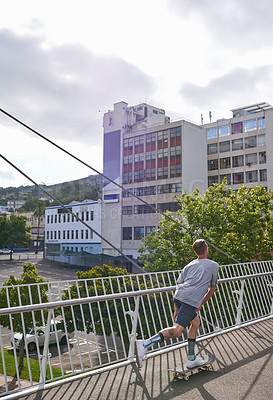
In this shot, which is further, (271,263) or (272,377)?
(271,263)

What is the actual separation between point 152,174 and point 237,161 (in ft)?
46.3

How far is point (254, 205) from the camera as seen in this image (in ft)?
93.4

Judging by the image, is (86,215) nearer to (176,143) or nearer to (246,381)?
(176,143)

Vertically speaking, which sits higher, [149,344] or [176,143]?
[176,143]

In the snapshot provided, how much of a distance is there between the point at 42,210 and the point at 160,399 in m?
119

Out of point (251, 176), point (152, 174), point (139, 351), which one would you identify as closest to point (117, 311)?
point (139, 351)

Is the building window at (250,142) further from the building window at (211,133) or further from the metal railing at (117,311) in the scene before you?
the metal railing at (117,311)

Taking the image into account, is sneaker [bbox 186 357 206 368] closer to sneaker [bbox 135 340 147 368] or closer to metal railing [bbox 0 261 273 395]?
sneaker [bbox 135 340 147 368]

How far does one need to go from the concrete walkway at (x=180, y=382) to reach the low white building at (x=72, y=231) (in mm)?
58316

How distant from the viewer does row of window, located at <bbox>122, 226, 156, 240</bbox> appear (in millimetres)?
59875

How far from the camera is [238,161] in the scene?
6250cm

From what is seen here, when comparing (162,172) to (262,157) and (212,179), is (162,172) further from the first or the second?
(262,157)

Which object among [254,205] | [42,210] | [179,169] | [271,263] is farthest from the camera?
[42,210]

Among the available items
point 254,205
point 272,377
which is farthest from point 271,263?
point 254,205
